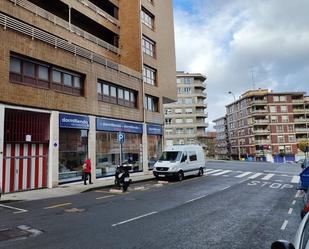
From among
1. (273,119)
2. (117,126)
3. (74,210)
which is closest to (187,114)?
(273,119)

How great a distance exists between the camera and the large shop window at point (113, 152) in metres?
24.2

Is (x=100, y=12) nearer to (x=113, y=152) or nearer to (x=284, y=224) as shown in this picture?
(x=113, y=152)

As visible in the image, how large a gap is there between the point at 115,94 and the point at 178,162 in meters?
7.62

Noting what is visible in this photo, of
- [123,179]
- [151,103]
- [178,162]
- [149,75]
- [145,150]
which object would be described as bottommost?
[123,179]

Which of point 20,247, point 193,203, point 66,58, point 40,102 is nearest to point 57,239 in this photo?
point 20,247

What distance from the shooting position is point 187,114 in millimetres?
91750

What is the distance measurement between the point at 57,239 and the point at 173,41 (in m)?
33.0

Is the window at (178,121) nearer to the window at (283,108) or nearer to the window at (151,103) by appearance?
the window at (283,108)

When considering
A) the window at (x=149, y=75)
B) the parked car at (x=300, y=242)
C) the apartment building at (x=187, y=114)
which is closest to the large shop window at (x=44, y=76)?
the window at (x=149, y=75)

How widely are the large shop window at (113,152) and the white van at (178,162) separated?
359 centimetres

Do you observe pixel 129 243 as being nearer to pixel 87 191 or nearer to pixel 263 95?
pixel 87 191

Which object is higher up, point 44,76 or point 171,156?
point 44,76

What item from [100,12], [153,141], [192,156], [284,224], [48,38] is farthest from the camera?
[153,141]

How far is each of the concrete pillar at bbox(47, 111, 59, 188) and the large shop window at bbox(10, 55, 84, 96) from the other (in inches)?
78.3
